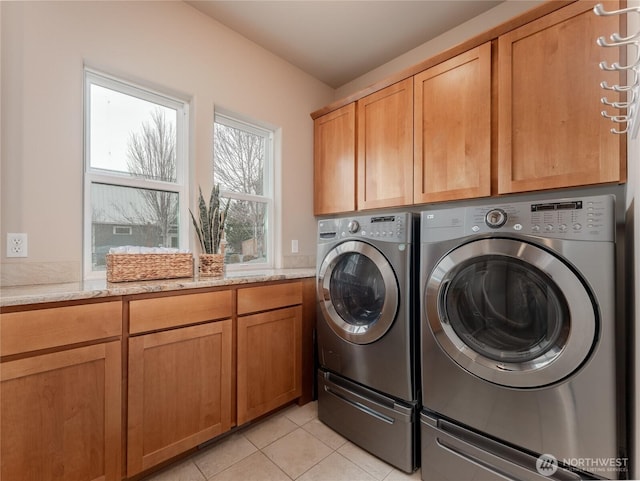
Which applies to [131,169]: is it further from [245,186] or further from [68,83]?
[245,186]

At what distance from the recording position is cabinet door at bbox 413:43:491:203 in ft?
5.46

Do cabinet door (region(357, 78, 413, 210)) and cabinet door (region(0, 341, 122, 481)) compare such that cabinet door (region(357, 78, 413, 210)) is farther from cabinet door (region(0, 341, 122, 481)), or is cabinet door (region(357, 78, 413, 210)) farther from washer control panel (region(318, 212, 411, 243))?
cabinet door (region(0, 341, 122, 481))

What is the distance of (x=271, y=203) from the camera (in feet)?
8.20

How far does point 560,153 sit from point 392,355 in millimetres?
1304

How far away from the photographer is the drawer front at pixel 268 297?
1.67m

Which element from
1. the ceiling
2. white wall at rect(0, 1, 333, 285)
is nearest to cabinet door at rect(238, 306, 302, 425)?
white wall at rect(0, 1, 333, 285)

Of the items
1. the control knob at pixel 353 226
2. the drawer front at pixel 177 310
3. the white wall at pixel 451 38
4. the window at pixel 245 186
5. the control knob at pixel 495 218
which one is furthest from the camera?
the window at pixel 245 186

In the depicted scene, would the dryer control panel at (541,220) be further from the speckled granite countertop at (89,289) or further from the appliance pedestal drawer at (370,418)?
the speckled granite countertop at (89,289)

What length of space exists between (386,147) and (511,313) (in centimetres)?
137

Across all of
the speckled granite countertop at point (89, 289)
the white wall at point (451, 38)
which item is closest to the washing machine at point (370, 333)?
the speckled granite countertop at point (89, 289)

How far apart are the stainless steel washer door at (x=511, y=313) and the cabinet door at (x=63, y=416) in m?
1.45

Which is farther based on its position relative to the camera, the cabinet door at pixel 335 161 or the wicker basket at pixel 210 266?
the cabinet door at pixel 335 161

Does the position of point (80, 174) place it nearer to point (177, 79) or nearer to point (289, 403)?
point (177, 79)

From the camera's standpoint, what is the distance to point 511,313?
3.97ft
